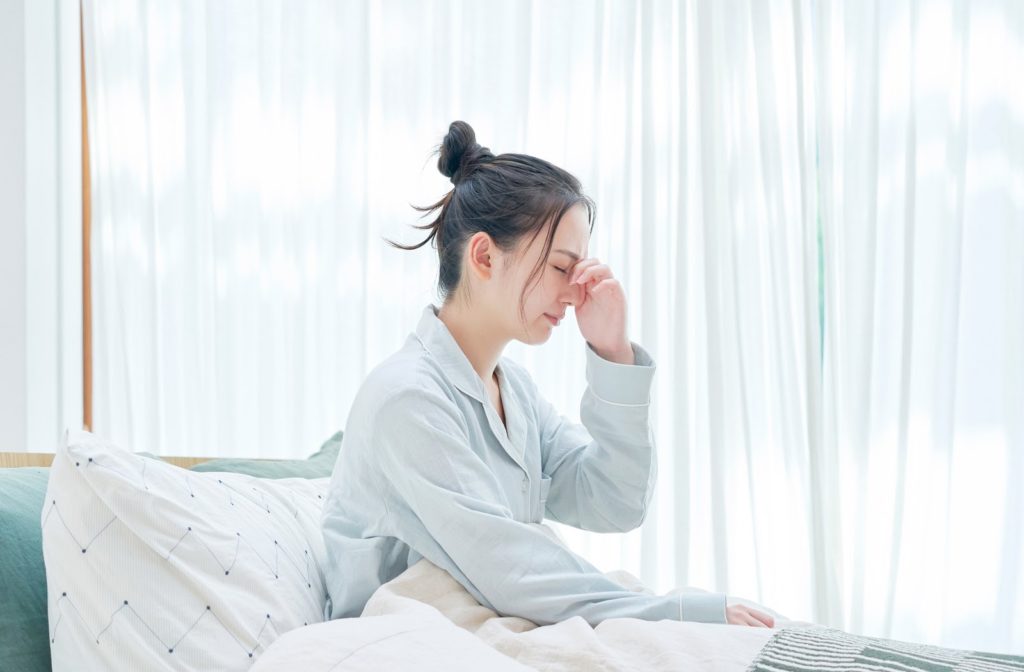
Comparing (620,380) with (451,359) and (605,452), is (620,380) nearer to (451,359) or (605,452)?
(605,452)

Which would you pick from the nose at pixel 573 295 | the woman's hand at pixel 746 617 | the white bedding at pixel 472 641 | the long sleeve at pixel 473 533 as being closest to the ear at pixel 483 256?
the nose at pixel 573 295

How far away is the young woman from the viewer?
40.1 inches

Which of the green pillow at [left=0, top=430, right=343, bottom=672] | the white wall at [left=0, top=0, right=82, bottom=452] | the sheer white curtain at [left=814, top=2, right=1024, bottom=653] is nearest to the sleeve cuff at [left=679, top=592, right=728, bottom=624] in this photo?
the green pillow at [left=0, top=430, right=343, bottom=672]

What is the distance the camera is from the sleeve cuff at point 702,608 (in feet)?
3.30

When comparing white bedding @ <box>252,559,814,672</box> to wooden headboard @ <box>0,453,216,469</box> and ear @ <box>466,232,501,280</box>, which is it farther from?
wooden headboard @ <box>0,453,216,469</box>

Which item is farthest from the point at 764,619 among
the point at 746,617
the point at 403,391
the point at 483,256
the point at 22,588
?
the point at 22,588

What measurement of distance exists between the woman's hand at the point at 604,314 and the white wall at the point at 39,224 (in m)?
1.97

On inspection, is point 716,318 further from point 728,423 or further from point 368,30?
point 368,30

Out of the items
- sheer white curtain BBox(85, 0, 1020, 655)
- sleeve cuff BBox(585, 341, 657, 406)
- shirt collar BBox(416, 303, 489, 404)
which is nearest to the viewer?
shirt collar BBox(416, 303, 489, 404)

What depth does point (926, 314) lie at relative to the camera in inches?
87.7

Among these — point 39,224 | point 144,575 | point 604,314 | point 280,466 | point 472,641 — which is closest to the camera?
point 472,641

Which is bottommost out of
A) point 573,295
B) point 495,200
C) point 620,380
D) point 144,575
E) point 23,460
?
point 23,460

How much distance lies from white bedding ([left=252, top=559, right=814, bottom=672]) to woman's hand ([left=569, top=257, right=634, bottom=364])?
1.33 feet

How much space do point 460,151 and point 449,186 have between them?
146 cm
